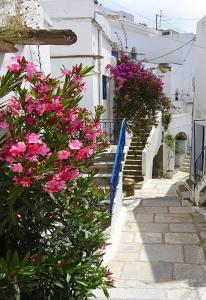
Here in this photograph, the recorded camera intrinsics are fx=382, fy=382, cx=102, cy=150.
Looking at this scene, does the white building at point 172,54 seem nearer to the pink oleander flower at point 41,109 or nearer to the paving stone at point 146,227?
the paving stone at point 146,227

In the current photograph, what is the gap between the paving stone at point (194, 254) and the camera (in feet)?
20.6

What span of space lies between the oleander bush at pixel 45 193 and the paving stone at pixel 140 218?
4493 millimetres

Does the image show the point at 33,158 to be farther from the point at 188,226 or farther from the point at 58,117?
the point at 188,226

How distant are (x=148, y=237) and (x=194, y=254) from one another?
1.13 m

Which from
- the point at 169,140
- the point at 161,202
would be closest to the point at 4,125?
the point at 161,202

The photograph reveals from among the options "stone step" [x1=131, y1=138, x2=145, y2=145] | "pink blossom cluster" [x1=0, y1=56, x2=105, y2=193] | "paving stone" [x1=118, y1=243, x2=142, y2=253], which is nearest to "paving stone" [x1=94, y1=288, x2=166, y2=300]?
"paving stone" [x1=118, y1=243, x2=142, y2=253]

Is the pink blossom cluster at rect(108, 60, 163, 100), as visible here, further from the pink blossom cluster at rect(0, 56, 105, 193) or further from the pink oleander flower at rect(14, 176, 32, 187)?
the pink oleander flower at rect(14, 176, 32, 187)

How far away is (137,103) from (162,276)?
10635 mm

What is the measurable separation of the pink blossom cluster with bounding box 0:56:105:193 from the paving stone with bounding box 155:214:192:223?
16.7 ft

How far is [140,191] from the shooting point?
547 inches

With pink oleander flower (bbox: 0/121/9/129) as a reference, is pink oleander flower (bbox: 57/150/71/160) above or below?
below

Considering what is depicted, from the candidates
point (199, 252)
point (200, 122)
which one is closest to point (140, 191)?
point (200, 122)

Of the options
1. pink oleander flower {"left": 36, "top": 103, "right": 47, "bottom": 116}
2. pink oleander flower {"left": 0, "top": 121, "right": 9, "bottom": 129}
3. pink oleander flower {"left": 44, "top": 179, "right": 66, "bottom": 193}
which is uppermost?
pink oleander flower {"left": 36, "top": 103, "right": 47, "bottom": 116}

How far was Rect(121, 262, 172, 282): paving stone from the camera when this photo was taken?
5.77 metres
